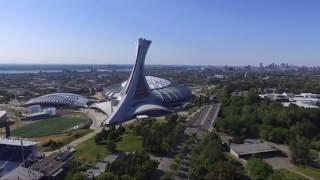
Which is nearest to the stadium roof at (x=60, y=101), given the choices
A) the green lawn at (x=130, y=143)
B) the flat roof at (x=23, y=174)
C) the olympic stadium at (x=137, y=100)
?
the olympic stadium at (x=137, y=100)

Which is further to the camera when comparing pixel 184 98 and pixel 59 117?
pixel 184 98

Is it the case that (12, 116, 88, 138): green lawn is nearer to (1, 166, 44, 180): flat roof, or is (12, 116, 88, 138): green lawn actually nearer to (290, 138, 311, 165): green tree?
(1, 166, 44, 180): flat roof

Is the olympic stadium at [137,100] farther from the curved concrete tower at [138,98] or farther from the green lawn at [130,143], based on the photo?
the green lawn at [130,143]

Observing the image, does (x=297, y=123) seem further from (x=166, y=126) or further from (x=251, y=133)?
(x=166, y=126)

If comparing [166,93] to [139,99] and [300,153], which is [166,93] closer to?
[139,99]

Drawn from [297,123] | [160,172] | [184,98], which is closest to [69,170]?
[160,172]

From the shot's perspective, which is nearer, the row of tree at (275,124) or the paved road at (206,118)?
the row of tree at (275,124)
